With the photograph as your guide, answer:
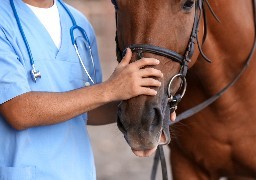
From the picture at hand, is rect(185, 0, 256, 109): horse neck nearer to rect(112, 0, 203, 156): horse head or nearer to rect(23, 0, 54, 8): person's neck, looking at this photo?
rect(112, 0, 203, 156): horse head

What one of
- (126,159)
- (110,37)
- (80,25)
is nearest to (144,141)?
(80,25)

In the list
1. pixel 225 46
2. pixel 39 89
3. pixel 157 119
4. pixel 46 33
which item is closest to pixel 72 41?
pixel 46 33

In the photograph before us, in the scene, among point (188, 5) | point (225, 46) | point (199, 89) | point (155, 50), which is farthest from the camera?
point (199, 89)

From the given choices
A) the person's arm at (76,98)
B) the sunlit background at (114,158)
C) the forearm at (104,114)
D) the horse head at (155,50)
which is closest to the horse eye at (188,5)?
the horse head at (155,50)

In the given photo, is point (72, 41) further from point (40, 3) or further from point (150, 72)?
point (150, 72)

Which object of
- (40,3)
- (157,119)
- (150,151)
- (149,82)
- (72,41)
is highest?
(40,3)

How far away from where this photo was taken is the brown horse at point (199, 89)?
7.39 ft

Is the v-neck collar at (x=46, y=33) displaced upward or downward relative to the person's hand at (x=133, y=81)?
upward

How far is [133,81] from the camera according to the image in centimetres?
218

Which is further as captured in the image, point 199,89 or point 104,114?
point 199,89

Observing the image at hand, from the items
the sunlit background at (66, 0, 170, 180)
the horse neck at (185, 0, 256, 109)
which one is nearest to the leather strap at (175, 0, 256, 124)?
the horse neck at (185, 0, 256, 109)

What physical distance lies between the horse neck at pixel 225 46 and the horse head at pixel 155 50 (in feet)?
1.12

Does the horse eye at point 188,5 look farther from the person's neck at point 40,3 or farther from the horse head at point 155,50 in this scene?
the person's neck at point 40,3

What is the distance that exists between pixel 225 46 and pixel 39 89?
0.89 meters
